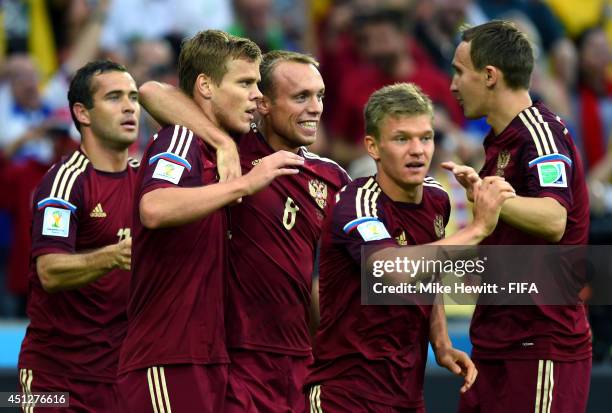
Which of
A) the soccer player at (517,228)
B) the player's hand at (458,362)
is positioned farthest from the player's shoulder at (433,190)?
the player's hand at (458,362)

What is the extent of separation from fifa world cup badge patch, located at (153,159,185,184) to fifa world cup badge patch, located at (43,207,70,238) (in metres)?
1.48

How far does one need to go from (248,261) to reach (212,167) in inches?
19.1

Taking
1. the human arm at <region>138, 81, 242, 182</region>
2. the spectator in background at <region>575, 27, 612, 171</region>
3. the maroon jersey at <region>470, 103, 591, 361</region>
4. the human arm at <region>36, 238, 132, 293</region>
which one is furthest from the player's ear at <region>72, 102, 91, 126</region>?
the spectator in background at <region>575, 27, 612, 171</region>

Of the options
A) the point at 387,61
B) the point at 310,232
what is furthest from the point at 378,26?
the point at 310,232

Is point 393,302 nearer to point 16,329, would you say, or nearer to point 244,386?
point 244,386

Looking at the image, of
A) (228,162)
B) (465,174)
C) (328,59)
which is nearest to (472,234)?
(465,174)

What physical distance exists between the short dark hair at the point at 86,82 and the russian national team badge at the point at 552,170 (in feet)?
9.19

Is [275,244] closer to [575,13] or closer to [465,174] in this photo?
[465,174]

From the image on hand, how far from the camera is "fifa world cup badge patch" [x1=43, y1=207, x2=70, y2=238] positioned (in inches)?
266

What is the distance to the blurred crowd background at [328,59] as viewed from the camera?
10.2m

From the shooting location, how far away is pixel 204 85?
588 cm

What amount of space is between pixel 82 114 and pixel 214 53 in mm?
1769

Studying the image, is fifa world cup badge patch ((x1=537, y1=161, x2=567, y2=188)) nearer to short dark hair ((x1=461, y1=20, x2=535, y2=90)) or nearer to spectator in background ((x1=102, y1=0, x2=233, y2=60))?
short dark hair ((x1=461, y1=20, x2=535, y2=90))

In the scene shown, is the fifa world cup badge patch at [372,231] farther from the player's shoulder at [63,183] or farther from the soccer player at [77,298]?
the player's shoulder at [63,183]
